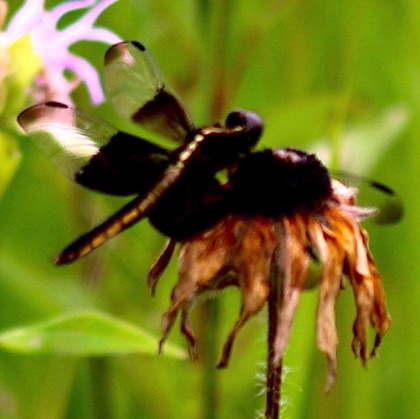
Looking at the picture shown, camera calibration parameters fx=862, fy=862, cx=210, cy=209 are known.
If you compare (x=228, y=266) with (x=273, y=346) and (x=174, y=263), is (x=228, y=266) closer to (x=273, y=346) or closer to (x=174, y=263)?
(x=273, y=346)

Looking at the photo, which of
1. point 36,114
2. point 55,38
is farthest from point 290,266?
point 55,38

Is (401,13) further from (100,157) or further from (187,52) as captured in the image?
(100,157)

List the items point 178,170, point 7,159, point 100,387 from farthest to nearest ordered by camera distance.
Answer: point 100,387, point 7,159, point 178,170

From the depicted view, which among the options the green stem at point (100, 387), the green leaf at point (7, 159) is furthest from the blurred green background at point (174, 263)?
the green leaf at point (7, 159)

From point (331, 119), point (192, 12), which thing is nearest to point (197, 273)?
point (331, 119)

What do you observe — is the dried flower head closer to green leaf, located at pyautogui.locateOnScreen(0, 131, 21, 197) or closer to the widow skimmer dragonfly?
the widow skimmer dragonfly

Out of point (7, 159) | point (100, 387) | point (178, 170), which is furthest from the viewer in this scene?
point (100, 387)
